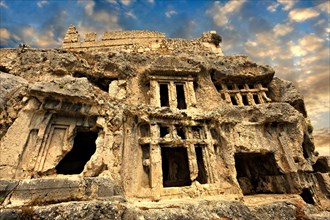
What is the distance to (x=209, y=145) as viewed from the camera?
1237cm

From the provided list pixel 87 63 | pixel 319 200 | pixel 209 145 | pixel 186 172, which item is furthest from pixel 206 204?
pixel 87 63

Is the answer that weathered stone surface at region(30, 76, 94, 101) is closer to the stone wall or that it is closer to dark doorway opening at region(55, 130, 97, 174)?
dark doorway opening at region(55, 130, 97, 174)

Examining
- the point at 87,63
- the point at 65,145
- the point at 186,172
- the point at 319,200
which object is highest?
the point at 87,63

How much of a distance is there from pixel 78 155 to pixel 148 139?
18.5 feet

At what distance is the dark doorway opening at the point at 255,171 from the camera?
1380cm

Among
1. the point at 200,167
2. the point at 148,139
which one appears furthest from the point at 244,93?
the point at 148,139

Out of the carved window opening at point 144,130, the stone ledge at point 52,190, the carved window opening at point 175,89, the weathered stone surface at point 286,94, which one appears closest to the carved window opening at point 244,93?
the weathered stone surface at point 286,94

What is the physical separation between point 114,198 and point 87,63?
10315 mm

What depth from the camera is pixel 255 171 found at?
48.9 ft

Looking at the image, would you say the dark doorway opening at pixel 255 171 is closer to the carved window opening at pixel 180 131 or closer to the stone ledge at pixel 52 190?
the carved window opening at pixel 180 131

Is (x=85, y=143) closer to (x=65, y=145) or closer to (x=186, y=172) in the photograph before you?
(x=65, y=145)

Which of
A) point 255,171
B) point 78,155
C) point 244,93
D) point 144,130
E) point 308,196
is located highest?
point 244,93

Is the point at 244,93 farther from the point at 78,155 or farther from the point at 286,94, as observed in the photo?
the point at 78,155

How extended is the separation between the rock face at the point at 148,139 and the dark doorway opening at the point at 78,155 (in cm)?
7
